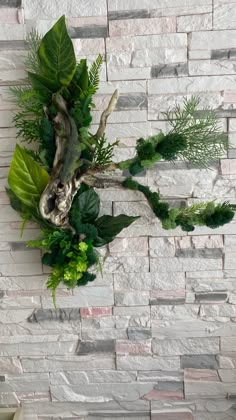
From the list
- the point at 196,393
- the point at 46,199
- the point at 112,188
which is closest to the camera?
the point at 46,199

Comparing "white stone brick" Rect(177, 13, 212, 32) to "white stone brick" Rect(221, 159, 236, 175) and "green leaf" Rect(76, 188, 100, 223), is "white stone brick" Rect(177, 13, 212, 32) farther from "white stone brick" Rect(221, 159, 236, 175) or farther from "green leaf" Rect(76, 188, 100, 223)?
"green leaf" Rect(76, 188, 100, 223)

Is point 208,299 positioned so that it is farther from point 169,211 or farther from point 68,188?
point 68,188

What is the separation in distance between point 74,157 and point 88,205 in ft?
0.45

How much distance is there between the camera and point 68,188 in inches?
→ 35.3

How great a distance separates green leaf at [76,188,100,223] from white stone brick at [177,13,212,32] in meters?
0.40

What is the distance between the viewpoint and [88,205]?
97cm

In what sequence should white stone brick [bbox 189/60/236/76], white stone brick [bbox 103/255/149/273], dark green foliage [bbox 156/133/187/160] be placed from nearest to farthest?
dark green foliage [bbox 156/133/187/160] < white stone brick [bbox 189/60/236/76] < white stone brick [bbox 103/255/149/273]

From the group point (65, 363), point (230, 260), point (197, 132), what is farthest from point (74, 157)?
point (65, 363)

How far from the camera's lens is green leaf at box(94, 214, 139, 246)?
960 mm

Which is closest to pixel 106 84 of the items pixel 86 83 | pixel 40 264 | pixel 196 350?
pixel 86 83

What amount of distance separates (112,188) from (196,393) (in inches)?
22.5

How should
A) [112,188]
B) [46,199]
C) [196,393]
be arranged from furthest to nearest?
[196,393] < [112,188] < [46,199]

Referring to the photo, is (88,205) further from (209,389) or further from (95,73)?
(209,389)

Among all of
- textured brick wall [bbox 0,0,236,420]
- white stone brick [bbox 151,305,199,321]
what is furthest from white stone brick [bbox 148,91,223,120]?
white stone brick [bbox 151,305,199,321]
